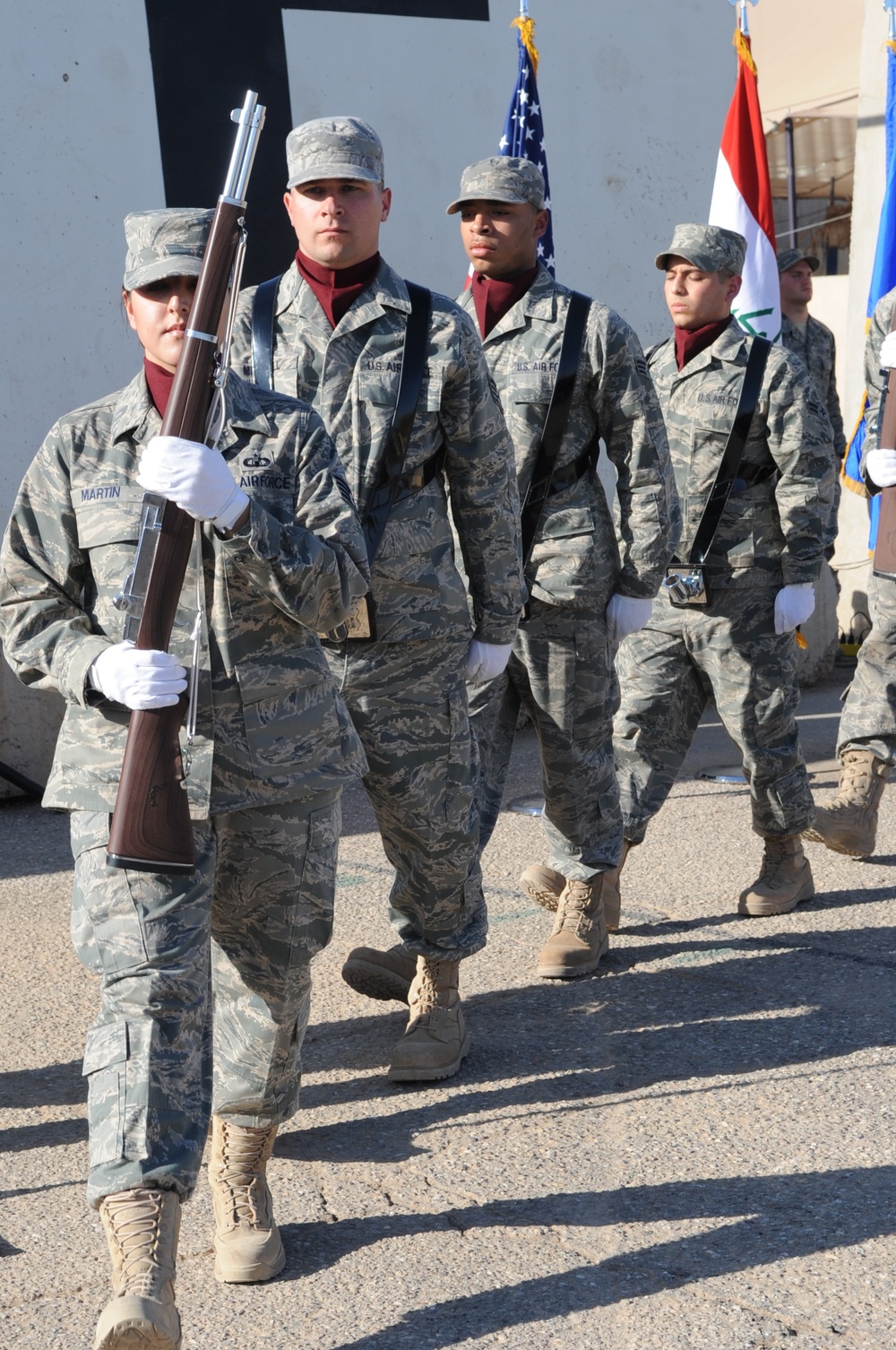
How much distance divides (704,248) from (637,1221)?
3.12 m

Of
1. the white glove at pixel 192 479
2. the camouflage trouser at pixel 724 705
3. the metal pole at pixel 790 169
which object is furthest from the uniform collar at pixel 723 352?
the metal pole at pixel 790 169

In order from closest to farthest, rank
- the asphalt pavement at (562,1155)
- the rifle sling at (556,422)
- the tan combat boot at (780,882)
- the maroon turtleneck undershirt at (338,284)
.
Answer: the asphalt pavement at (562,1155) → the maroon turtleneck undershirt at (338,284) → the rifle sling at (556,422) → the tan combat boot at (780,882)

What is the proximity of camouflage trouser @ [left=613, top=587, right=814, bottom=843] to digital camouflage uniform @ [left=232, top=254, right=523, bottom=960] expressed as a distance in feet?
4.33

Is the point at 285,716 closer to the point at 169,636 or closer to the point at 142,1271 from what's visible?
the point at 169,636

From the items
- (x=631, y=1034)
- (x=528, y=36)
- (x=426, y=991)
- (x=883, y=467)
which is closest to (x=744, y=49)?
(x=528, y=36)

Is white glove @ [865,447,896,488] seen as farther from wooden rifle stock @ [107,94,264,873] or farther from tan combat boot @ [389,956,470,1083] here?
wooden rifle stock @ [107,94,264,873]

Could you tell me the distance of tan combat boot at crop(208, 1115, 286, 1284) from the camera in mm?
3008

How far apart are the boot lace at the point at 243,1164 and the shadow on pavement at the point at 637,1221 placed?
139mm

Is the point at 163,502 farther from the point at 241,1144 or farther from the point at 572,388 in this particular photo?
the point at 572,388

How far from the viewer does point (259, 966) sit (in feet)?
10.2

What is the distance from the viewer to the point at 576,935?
187 inches

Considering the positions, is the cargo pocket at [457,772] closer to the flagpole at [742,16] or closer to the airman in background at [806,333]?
the airman in background at [806,333]

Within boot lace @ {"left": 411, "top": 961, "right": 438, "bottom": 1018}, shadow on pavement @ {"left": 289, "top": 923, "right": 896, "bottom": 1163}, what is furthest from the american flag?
boot lace @ {"left": 411, "top": 961, "right": 438, "bottom": 1018}

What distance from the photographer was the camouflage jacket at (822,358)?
9.65 m
